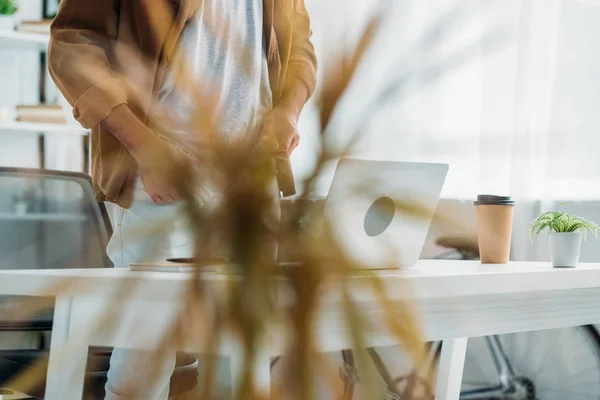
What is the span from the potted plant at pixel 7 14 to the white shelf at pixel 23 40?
28 millimetres

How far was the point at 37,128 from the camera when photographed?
1918 mm

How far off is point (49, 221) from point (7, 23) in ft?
2.37

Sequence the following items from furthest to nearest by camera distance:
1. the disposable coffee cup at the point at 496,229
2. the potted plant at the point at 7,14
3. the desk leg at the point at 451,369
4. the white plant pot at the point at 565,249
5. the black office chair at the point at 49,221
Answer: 1. the potted plant at the point at 7,14
2. the black office chair at the point at 49,221
3. the desk leg at the point at 451,369
4. the white plant pot at the point at 565,249
5. the disposable coffee cup at the point at 496,229

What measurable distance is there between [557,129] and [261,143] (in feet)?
0.27

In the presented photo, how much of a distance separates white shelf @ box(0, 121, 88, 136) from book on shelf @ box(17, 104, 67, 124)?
0.02 m

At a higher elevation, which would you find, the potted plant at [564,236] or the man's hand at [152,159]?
the man's hand at [152,159]

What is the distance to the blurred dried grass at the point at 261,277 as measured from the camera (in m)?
0.14

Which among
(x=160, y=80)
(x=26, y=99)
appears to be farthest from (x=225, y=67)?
(x=26, y=99)

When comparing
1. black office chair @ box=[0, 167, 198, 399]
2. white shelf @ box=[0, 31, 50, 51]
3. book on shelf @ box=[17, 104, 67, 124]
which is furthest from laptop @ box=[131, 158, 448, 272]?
book on shelf @ box=[17, 104, 67, 124]

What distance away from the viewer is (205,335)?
15cm

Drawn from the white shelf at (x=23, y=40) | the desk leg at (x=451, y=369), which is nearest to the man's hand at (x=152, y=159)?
the desk leg at (x=451, y=369)

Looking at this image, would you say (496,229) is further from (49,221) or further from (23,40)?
(23,40)

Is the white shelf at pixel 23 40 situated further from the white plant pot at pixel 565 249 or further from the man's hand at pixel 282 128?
the man's hand at pixel 282 128

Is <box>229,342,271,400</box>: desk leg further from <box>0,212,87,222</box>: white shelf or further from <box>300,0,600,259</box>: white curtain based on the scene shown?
<box>0,212,87,222</box>: white shelf
